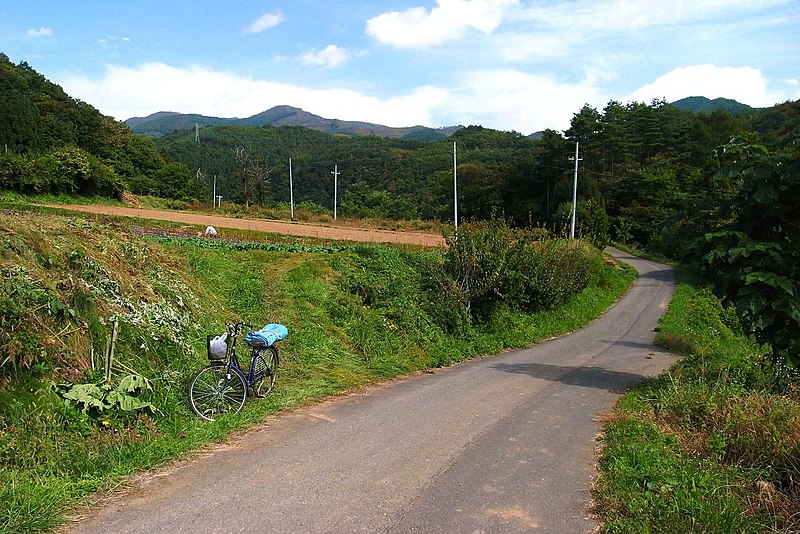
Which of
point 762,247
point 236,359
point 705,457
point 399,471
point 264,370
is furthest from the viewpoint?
point 762,247

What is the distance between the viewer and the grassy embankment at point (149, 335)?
17.2ft

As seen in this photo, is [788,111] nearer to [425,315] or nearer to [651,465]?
[425,315]

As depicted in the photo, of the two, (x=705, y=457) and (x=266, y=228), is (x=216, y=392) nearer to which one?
(x=705, y=457)

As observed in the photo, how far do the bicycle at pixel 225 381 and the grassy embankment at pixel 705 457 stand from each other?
433cm

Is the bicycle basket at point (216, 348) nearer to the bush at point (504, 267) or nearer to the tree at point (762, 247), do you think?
the tree at point (762, 247)

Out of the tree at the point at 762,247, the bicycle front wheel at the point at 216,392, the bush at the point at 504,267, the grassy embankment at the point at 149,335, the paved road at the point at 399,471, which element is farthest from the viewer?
the bush at the point at 504,267

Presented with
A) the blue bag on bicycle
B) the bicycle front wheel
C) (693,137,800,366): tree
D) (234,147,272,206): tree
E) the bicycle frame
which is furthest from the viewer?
(234,147,272,206): tree

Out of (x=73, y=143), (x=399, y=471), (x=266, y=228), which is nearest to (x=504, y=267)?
(x=399, y=471)

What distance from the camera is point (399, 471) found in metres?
5.66

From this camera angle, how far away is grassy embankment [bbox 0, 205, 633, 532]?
523cm

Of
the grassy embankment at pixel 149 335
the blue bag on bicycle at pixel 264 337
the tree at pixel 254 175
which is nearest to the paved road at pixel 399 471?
the grassy embankment at pixel 149 335

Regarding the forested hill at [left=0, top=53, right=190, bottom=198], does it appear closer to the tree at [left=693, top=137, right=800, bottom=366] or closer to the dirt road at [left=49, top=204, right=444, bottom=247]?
the dirt road at [left=49, top=204, right=444, bottom=247]

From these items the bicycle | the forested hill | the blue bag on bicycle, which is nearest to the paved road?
the bicycle

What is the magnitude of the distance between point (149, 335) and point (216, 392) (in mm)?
1330
